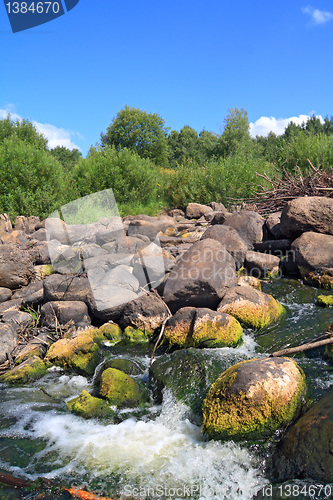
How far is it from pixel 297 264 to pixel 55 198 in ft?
30.9

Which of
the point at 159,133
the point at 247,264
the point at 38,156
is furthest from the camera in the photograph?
the point at 159,133

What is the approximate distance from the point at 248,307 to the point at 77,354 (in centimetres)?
218

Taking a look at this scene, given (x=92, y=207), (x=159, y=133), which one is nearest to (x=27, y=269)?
(x=92, y=207)

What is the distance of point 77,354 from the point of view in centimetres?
440

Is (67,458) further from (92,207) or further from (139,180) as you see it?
(139,180)

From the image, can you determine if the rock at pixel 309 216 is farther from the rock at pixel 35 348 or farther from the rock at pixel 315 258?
the rock at pixel 35 348

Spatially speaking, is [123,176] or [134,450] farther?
[123,176]

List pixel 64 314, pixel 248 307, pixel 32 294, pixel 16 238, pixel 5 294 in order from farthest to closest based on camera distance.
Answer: pixel 16 238, pixel 5 294, pixel 32 294, pixel 64 314, pixel 248 307

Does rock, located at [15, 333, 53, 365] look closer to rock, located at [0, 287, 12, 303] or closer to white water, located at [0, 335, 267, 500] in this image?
white water, located at [0, 335, 267, 500]

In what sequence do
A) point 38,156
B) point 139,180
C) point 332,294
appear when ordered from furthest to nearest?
point 139,180 < point 38,156 < point 332,294

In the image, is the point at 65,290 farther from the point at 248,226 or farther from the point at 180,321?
the point at 248,226

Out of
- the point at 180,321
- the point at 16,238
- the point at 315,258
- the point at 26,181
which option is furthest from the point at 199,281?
the point at 26,181

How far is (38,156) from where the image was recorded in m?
12.8

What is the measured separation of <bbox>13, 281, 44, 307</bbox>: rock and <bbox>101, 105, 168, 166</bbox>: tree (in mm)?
24650
